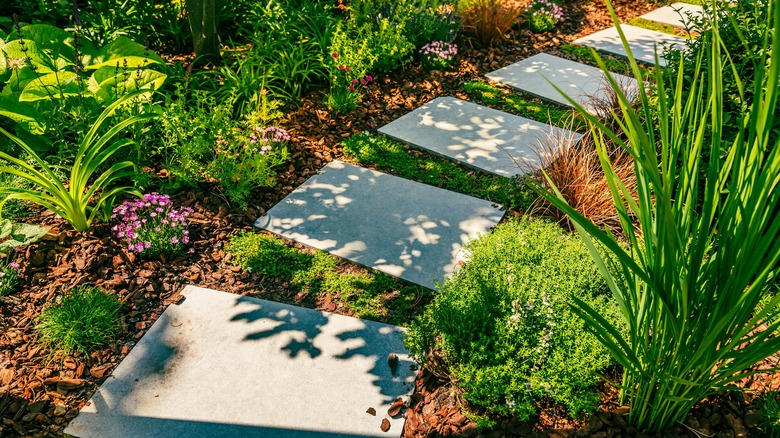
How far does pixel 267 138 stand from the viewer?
4.40 meters

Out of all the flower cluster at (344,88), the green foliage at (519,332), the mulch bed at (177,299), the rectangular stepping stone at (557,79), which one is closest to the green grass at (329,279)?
the mulch bed at (177,299)

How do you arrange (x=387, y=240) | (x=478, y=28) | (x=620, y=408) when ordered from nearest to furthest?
(x=620, y=408) → (x=387, y=240) → (x=478, y=28)

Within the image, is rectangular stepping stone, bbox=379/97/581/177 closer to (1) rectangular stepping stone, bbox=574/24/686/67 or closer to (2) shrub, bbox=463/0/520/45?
(2) shrub, bbox=463/0/520/45

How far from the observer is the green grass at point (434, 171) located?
4.20 metres

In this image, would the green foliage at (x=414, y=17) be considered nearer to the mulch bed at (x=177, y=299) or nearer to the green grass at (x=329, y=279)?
the mulch bed at (x=177, y=299)

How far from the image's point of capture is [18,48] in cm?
405

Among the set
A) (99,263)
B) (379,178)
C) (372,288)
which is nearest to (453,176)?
(379,178)

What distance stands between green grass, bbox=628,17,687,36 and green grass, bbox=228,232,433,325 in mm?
5968

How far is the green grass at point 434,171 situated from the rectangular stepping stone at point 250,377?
1537 millimetres

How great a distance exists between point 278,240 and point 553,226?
1858 millimetres

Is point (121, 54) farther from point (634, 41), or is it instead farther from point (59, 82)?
point (634, 41)

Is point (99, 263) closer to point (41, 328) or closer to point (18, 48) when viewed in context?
point (41, 328)

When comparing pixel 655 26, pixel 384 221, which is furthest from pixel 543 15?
pixel 384 221

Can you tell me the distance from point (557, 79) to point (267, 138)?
→ 3.34 m
